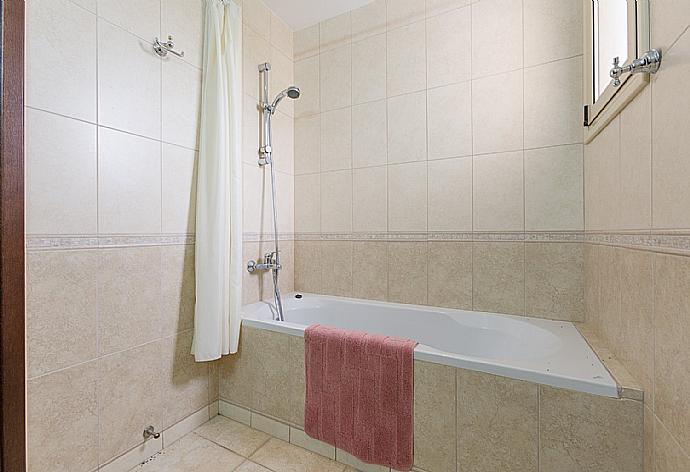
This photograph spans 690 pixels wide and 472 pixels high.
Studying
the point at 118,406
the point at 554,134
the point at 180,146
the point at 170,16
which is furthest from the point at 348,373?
the point at 170,16

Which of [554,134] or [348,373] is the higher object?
[554,134]

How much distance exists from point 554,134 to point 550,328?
101cm

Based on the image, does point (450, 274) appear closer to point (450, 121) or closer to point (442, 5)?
point (450, 121)

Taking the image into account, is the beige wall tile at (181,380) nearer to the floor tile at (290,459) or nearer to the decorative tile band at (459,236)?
the floor tile at (290,459)

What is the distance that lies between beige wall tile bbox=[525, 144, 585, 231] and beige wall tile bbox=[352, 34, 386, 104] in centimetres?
105

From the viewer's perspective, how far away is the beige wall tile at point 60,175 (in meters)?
1.12

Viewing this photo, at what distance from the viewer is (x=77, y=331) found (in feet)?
4.06

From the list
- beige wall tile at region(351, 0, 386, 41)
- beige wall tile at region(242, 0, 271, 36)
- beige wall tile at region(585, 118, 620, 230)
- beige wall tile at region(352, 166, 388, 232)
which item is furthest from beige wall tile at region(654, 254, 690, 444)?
beige wall tile at region(242, 0, 271, 36)

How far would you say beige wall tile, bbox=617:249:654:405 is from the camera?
876mm

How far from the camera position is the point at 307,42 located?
2.46 metres

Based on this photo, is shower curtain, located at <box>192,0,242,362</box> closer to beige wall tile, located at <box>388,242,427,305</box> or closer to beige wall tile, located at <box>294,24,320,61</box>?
beige wall tile, located at <box>294,24,320,61</box>

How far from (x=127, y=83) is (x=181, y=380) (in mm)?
1431

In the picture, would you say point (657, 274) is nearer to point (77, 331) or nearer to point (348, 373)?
point (348, 373)

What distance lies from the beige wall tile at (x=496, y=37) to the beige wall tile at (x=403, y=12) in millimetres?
341
